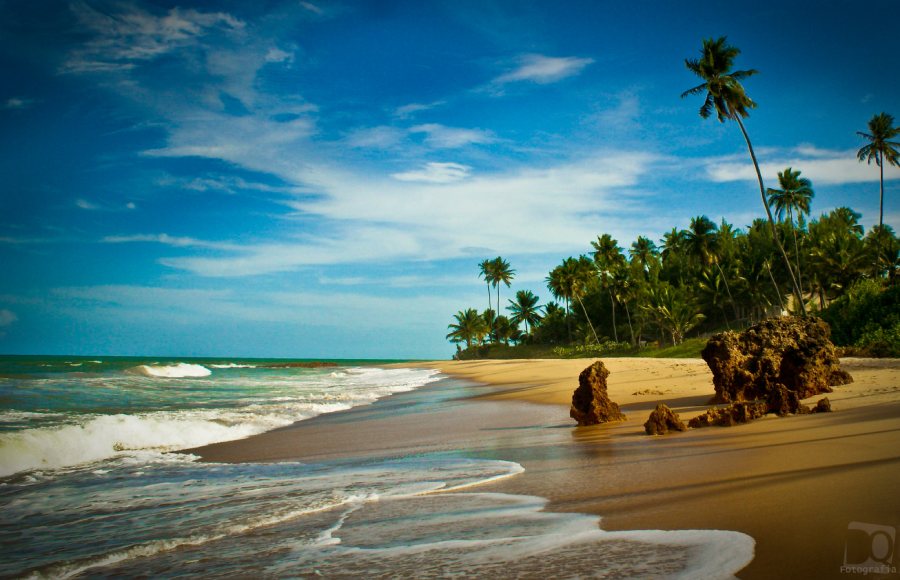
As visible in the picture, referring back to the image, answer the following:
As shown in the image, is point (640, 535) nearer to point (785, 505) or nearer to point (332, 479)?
point (785, 505)

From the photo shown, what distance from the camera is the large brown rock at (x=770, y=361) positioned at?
8.68 m

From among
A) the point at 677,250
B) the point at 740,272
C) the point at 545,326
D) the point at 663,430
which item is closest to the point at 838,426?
the point at 663,430

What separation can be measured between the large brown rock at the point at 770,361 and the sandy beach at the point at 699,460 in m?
0.57

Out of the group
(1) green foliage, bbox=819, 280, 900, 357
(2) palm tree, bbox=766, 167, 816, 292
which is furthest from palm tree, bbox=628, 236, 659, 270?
(1) green foliage, bbox=819, 280, 900, 357

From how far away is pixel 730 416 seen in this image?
6934 millimetres

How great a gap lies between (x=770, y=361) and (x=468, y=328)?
8140cm

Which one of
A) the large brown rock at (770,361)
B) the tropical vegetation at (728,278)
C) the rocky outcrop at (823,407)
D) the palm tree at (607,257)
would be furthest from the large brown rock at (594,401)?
the palm tree at (607,257)

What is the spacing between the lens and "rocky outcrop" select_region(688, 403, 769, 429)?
692 centimetres

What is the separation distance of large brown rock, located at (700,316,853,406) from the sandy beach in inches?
22.5

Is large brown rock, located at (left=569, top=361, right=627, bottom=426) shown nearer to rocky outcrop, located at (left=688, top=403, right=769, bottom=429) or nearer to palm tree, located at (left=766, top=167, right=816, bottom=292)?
rocky outcrop, located at (left=688, top=403, right=769, bottom=429)

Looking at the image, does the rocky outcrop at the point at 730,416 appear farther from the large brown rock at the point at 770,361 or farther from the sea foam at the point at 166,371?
the sea foam at the point at 166,371

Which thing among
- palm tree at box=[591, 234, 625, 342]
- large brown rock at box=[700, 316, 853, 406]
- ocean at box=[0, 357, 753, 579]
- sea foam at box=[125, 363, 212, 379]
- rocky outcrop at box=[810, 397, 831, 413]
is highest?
palm tree at box=[591, 234, 625, 342]

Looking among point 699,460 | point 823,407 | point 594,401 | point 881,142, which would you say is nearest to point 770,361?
point 823,407

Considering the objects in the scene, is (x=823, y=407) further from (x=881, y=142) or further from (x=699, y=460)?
(x=881, y=142)
